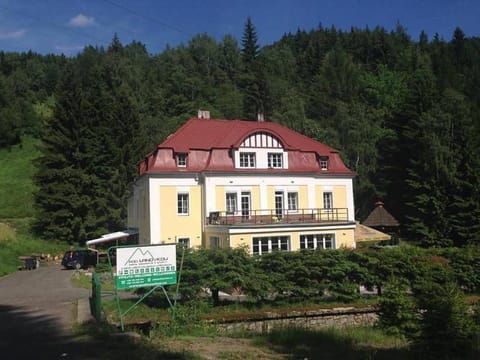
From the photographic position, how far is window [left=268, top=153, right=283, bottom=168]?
35.2 m

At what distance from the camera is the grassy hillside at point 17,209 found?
3884 cm

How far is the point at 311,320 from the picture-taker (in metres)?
15.5

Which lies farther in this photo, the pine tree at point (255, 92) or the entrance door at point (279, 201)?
the pine tree at point (255, 92)

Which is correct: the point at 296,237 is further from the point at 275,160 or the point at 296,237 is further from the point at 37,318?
the point at 37,318

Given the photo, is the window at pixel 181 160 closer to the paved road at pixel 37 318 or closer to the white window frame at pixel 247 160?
the white window frame at pixel 247 160

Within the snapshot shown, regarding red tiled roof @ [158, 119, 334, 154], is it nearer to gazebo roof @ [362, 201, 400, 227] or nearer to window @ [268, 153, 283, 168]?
window @ [268, 153, 283, 168]

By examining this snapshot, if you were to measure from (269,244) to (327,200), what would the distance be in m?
8.65

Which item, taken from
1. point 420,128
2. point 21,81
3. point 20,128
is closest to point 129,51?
point 21,81

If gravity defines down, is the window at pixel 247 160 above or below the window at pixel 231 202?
above

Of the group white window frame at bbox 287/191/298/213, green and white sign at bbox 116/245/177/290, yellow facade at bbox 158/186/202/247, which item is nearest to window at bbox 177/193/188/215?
yellow facade at bbox 158/186/202/247

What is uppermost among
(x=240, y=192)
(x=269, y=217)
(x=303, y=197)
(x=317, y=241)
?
(x=240, y=192)

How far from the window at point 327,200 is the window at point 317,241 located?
4863 mm

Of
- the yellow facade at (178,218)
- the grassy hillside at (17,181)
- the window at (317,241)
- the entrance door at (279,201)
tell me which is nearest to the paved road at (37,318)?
the yellow facade at (178,218)

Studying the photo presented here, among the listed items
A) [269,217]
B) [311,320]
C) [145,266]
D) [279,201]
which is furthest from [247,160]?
[145,266]
